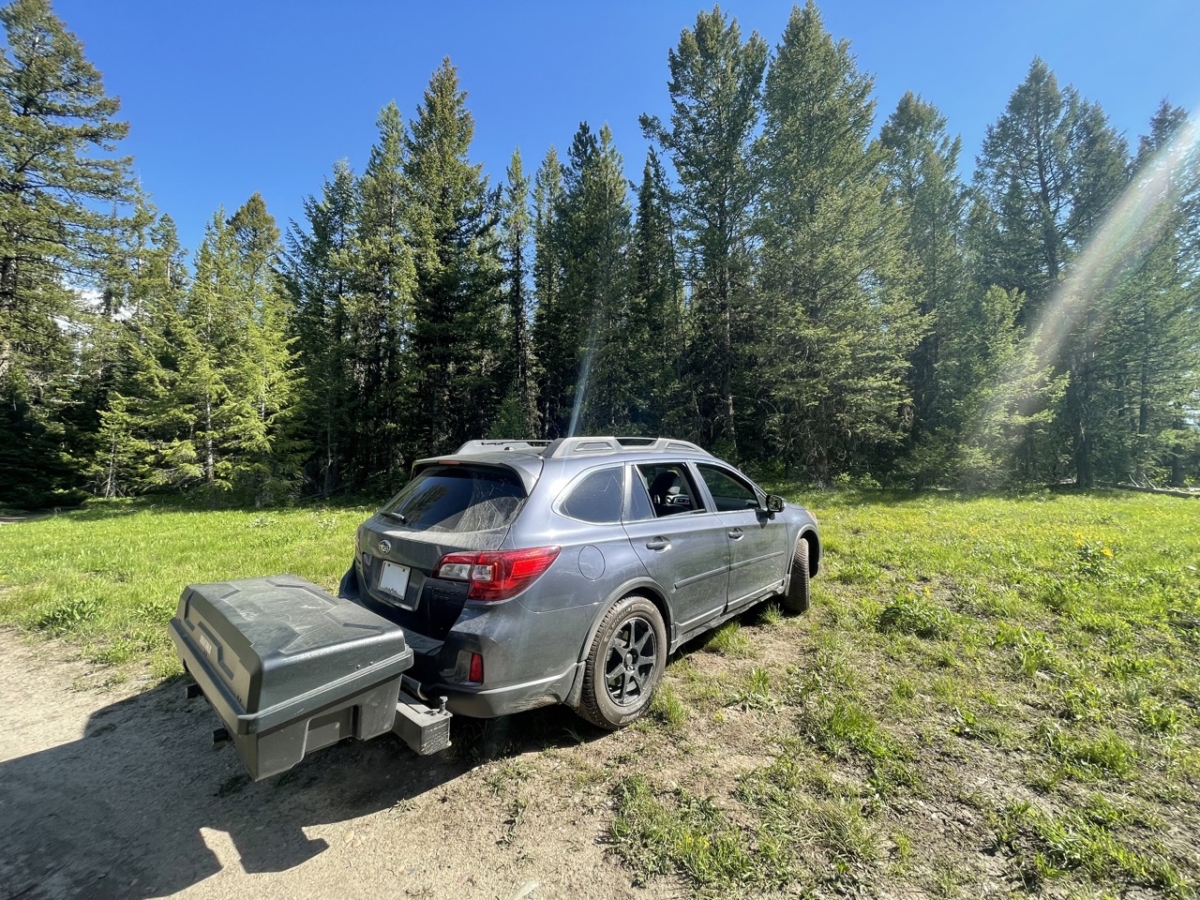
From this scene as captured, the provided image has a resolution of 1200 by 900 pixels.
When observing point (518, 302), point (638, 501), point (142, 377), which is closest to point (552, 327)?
point (518, 302)

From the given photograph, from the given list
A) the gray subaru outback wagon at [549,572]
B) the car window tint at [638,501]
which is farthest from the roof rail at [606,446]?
the car window tint at [638,501]

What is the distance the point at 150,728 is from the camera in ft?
10.0

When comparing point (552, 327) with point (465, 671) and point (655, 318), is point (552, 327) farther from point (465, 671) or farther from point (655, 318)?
point (465, 671)

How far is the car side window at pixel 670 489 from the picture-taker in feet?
11.7

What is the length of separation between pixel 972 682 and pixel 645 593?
258cm

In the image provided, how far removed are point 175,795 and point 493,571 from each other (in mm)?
2036

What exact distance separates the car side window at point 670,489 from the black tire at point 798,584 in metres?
1.66

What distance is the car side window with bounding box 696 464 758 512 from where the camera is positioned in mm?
4170

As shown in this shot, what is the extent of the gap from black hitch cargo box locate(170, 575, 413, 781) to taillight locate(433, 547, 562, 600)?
40cm

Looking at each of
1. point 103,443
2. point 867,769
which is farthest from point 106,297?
point 867,769

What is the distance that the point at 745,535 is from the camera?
3996 millimetres

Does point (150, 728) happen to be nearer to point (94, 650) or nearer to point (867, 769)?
point (94, 650)

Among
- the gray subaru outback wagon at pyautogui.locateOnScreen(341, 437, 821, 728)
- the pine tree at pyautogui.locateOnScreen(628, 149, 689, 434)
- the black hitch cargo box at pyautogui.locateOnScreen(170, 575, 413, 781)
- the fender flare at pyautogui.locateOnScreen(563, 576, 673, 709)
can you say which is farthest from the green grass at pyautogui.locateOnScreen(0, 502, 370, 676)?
the pine tree at pyautogui.locateOnScreen(628, 149, 689, 434)

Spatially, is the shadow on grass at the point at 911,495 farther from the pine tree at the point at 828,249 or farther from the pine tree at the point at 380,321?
the pine tree at the point at 380,321
